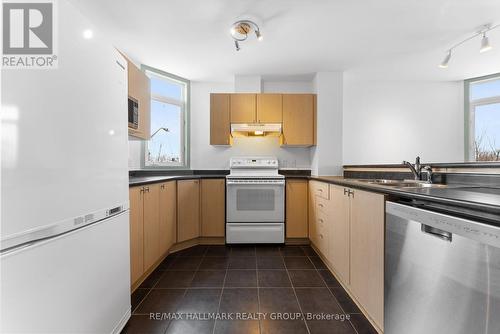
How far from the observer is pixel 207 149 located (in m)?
3.38

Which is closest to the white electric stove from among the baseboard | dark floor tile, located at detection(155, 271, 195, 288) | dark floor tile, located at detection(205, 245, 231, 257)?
dark floor tile, located at detection(205, 245, 231, 257)

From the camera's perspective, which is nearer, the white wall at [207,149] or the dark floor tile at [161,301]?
the dark floor tile at [161,301]

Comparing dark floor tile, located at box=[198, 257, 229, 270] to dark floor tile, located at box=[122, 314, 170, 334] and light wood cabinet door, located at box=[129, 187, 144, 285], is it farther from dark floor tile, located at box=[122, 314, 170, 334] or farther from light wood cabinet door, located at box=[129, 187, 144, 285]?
dark floor tile, located at box=[122, 314, 170, 334]

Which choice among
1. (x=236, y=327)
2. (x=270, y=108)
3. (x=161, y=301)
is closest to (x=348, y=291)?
(x=236, y=327)

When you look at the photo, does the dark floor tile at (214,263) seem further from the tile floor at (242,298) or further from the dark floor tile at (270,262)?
the dark floor tile at (270,262)

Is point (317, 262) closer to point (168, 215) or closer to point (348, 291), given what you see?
point (348, 291)

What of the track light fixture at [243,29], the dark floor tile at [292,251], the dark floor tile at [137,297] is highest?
the track light fixture at [243,29]

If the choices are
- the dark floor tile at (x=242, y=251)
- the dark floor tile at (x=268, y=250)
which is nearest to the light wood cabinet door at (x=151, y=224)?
the dark floor tile at (x=242, y=251)

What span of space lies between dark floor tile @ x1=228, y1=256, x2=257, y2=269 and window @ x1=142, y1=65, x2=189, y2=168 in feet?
5.59

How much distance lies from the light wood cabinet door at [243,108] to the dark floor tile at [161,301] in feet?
7.33

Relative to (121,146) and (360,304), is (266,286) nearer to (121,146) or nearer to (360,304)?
(360,304)

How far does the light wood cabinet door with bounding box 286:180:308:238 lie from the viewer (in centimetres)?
279

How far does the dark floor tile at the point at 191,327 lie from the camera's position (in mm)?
1324

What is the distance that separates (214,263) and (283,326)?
1077 millimetres
